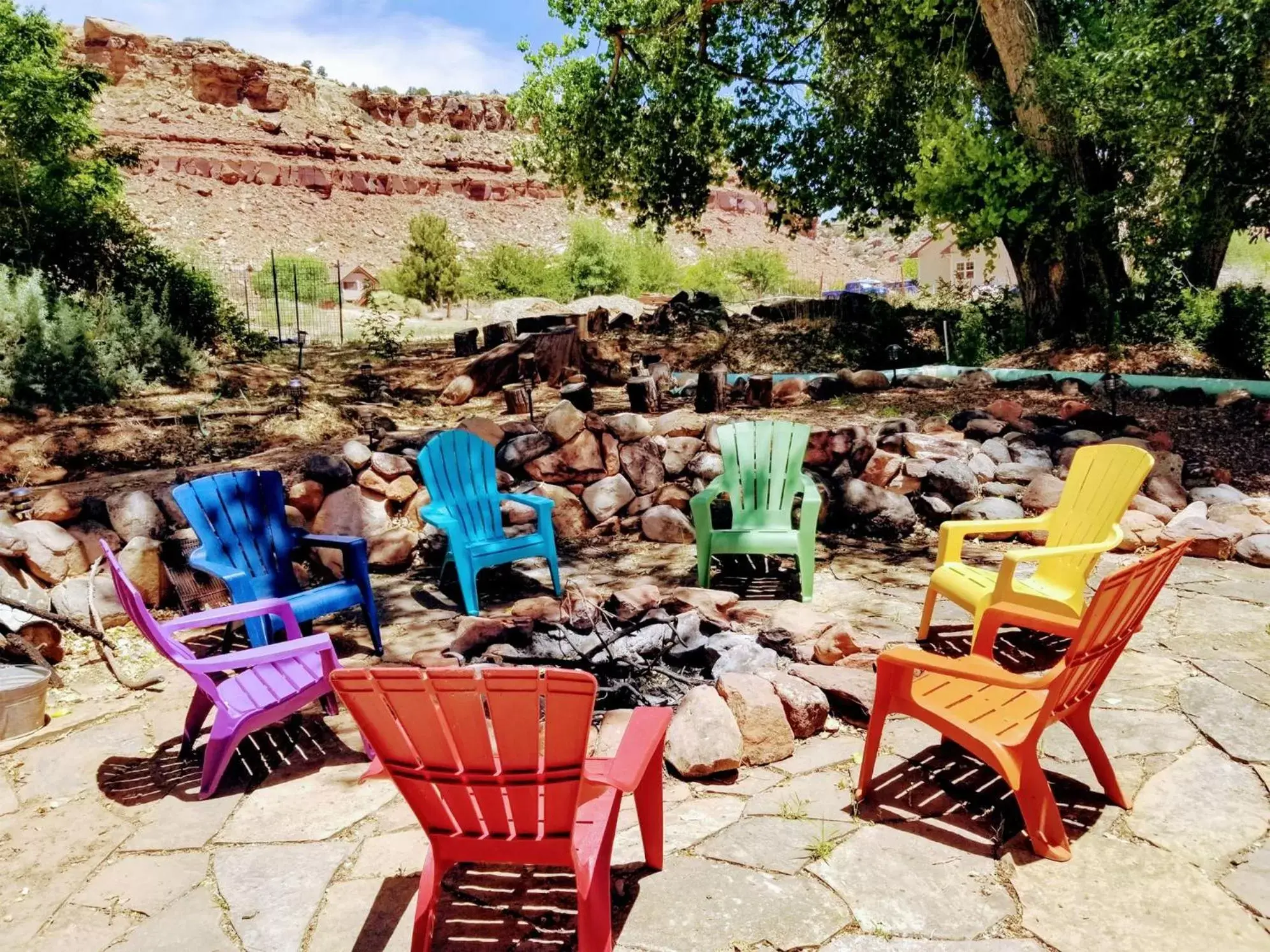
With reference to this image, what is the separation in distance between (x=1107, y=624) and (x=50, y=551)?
4.63m

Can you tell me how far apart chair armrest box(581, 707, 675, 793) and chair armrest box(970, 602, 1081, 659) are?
1606 mm

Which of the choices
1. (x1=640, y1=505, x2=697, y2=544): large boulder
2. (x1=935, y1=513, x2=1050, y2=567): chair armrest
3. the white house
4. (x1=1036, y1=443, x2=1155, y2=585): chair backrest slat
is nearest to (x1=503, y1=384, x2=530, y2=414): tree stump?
(x1=640, y1=505, x2=697, y2=544): large boulder

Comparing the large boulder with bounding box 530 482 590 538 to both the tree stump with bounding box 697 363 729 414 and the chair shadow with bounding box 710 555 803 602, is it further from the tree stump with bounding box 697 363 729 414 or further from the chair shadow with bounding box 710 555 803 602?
the tree stump with bounding box 697 363 729 414

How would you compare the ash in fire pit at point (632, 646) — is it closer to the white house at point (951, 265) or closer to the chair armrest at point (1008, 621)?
the chair armrest at point (1008, 621)

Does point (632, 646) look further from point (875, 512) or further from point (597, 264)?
point (597, 264)

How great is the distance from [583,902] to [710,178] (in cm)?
1368

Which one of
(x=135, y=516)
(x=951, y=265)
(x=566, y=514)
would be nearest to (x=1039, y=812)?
(x=566, y=514)

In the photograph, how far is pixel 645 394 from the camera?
307 inches

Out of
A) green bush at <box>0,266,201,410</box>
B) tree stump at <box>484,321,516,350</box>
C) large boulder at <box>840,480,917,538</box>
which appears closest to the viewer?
large boulder at <box>840,480,917,538</box>

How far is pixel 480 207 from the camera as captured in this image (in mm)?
56250

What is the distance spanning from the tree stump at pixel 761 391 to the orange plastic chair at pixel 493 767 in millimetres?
6506

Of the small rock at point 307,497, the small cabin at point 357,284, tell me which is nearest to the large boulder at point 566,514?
the small rock at point 307,497

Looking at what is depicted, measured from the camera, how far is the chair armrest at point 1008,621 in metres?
3.29

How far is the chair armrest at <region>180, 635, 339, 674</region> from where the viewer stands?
2750 millimetres
